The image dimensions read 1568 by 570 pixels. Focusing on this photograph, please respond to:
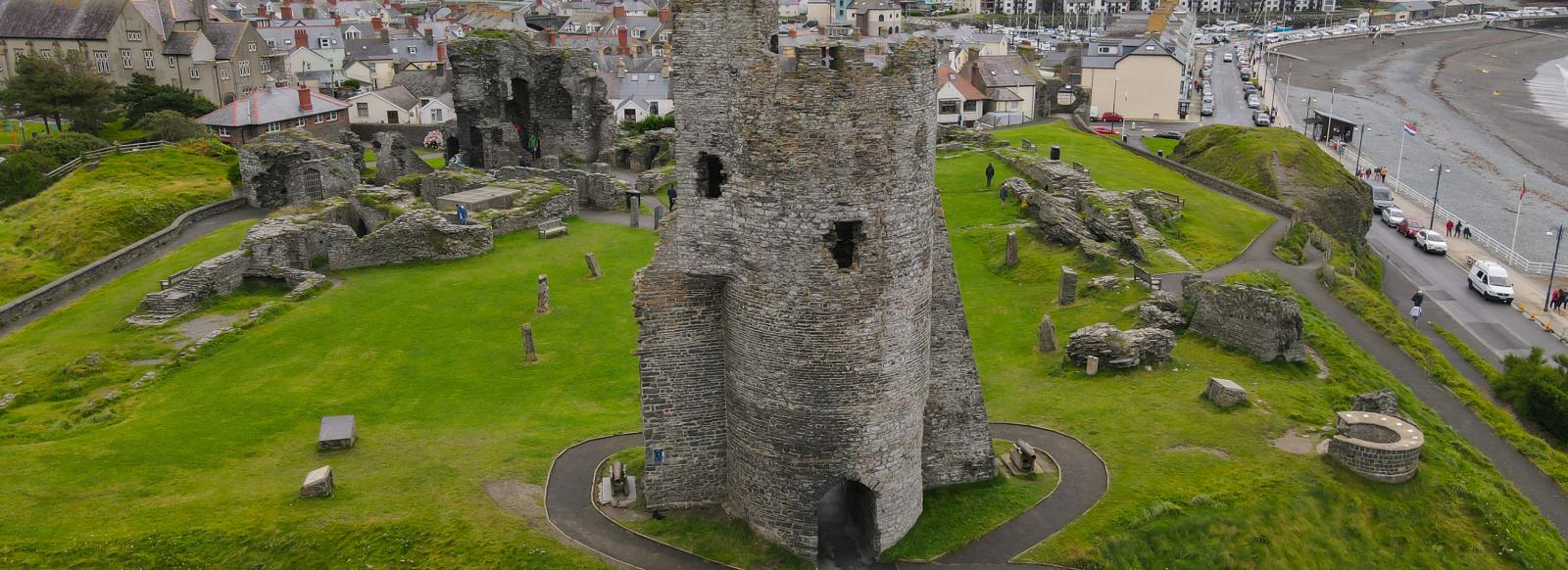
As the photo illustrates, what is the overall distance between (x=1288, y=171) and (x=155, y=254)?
172 feet

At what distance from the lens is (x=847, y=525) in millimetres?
21781

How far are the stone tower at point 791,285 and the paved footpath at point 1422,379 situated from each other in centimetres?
1610

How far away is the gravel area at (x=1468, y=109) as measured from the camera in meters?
70.6

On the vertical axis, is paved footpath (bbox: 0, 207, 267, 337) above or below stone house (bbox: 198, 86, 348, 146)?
below

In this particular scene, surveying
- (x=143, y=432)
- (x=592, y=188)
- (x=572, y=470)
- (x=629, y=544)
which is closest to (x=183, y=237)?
(x=592, y=188)

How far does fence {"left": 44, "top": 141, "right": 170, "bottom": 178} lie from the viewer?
57062 mm

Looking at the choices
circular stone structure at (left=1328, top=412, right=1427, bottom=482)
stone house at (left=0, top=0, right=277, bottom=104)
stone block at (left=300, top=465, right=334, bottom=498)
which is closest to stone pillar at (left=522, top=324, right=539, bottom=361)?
stone block at (left=300, top=465, right=334, bottom=498)

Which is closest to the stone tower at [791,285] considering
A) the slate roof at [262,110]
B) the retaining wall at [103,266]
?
the retaining wall at [103,266]

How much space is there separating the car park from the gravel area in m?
5.21

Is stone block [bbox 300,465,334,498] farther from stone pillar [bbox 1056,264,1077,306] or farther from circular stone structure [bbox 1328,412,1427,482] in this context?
stone pillar [bbox 1056,264,1077,306]

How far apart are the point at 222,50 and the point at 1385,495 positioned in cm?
8139

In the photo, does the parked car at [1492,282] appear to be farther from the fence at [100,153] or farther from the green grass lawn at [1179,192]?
the fence at [100,153]

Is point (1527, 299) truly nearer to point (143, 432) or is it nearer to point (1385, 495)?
point (1385, 495)

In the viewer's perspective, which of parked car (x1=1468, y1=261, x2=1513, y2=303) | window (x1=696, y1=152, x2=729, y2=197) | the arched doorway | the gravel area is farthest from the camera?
the gravel area
